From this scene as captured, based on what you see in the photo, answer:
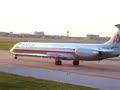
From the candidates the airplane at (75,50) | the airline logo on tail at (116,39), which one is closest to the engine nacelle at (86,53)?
the airplane at (75,50)

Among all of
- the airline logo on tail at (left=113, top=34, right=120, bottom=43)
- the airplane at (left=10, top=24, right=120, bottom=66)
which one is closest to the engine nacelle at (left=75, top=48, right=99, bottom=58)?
the airplane at (left=10, top=24, right=120, bottom=66)

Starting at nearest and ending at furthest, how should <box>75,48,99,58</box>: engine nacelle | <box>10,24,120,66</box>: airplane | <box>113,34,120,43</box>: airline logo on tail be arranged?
<box>75,48,99,58</box>: engine nacelle, <box>10,24,120,66</box>: airplane, <box>113,34,120,43</box>: airline logo on tail

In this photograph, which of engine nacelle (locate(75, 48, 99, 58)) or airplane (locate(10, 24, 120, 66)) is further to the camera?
airplane (locate(10, 24, 120, 66))

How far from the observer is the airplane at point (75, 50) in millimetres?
35281

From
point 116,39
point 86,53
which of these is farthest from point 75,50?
point 116,39

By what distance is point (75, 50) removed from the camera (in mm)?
37625

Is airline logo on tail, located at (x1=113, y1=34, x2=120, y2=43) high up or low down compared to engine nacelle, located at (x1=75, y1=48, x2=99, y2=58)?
up

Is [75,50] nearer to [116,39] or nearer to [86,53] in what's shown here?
[86,53]

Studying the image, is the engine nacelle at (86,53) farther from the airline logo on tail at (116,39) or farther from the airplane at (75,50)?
the airline logo on tail at (116,39)

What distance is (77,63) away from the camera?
39.3 metres

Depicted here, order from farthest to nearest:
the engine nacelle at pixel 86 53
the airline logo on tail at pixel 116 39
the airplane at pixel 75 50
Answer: the airline logo on tail at pixel 116 39 < the airplane at pixel 75 50 < the engine nacelle at pixel 86 53

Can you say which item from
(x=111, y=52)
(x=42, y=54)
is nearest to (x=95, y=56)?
(x=111, y=52)

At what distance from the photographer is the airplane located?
35281 mm

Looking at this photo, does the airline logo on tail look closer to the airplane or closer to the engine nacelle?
the airplane
